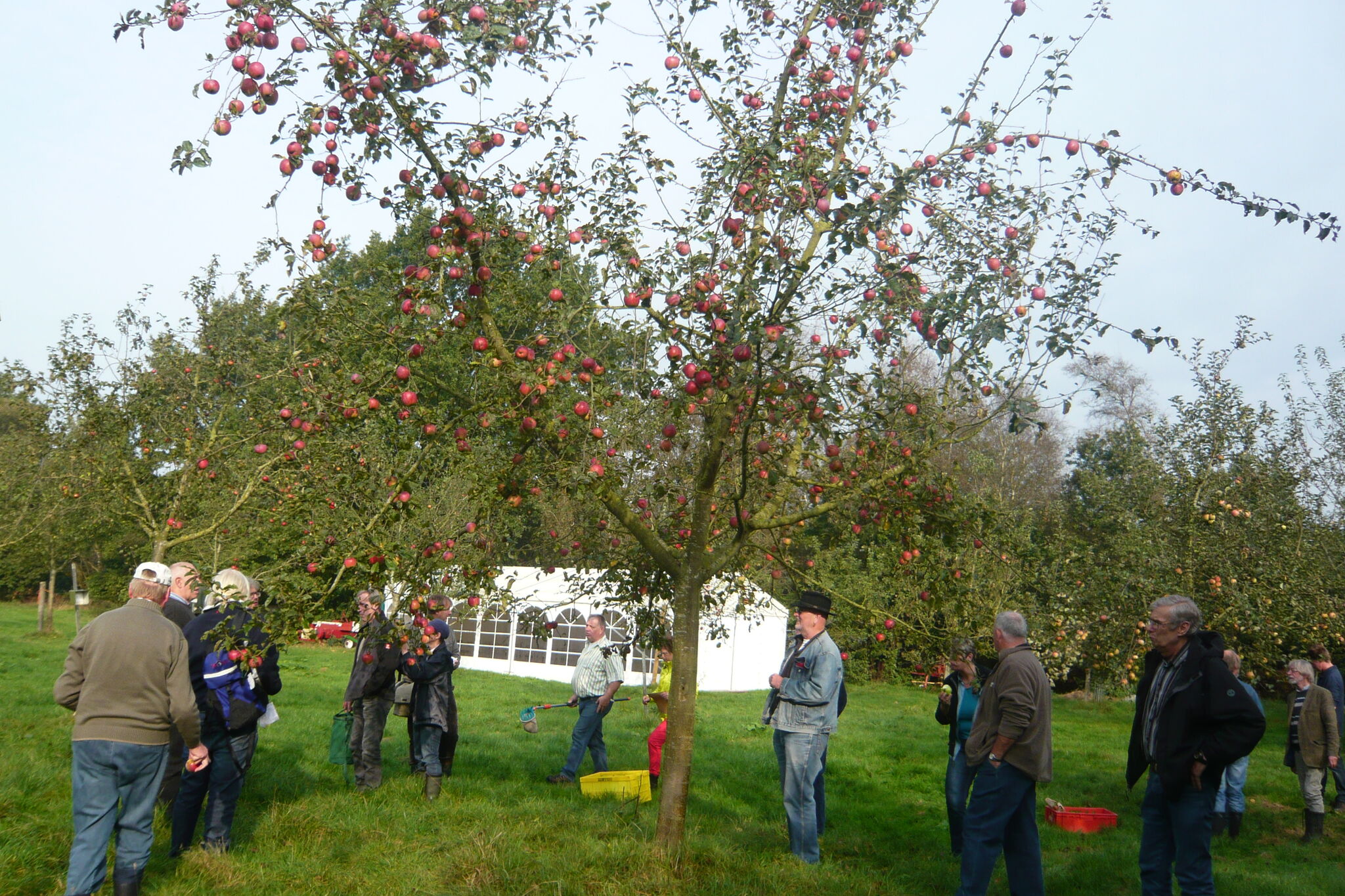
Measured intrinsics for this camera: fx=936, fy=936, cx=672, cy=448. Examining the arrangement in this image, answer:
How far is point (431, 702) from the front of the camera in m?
8.05

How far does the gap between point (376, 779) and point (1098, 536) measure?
70.3ft

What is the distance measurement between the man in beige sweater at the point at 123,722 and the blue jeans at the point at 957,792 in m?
5.05

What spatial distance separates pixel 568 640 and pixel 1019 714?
760 inches

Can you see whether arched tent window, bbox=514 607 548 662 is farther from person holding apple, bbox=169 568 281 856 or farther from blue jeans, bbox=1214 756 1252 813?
person holding apple, bbox=169 568 281 856

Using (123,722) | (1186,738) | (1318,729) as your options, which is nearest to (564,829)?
(123,722)

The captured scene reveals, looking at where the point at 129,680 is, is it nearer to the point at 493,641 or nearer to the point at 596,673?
the point at 596,673

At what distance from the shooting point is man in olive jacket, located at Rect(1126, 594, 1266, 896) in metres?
4.63

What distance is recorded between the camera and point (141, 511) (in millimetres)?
13031

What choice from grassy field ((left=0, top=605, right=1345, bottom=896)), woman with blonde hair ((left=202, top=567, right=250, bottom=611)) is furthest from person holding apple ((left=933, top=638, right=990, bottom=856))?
woman with blonde hair ((left=202, top=567, right=250, bottom=611))

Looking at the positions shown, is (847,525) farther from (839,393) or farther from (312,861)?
(312,861)

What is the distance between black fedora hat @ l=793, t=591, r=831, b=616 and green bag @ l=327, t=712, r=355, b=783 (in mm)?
4191

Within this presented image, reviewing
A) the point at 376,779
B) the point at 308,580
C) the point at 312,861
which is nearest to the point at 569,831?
the point at 312,861

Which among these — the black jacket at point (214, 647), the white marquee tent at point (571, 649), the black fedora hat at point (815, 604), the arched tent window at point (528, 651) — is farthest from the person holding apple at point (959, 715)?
the arched tent window at point (528, 651)

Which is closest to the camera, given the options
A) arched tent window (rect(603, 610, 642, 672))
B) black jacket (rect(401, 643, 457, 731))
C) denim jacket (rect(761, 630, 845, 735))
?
denim jacket (rect(761, 630, 845, 735))
